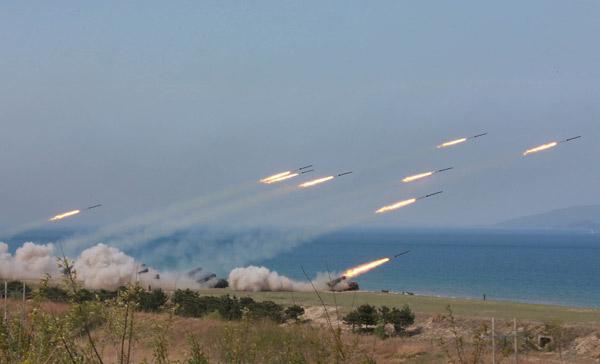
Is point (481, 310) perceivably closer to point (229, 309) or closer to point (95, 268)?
point (229, 309)

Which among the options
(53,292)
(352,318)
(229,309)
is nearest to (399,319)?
(352,318)

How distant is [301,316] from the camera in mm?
45188

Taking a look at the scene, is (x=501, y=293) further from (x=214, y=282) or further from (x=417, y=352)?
(x=417, y=352)

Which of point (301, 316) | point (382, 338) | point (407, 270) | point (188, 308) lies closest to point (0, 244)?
point (188, 308)

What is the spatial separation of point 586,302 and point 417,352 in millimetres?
66498

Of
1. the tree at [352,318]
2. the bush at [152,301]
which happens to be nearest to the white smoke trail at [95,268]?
the bush at [152,301]

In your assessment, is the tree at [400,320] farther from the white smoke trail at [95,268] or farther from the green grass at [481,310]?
the white smoke trail at [95,268]

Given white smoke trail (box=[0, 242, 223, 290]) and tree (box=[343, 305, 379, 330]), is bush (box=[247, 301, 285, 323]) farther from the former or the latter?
white smoke trail (box=[0, 242, 223, 290])

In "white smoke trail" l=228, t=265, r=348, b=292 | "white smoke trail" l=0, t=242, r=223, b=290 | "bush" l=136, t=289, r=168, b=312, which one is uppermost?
"white smoke trail" l=0, t=242, r=223, b=290

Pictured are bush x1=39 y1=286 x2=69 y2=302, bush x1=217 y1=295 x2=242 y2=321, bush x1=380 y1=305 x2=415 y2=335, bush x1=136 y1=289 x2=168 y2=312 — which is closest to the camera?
bush x1=39 y1=286 x2=69 y2=302

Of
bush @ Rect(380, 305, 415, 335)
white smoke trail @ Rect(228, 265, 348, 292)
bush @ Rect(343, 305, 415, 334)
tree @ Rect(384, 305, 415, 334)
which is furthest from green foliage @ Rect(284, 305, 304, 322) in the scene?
white smoke trail @ Rect(228, 265, 348, 292)

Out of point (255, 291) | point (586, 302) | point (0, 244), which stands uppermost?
point (0, 244)

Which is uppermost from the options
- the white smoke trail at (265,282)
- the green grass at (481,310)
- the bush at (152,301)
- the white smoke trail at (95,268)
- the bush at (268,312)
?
the white smoke trail at (95,268)

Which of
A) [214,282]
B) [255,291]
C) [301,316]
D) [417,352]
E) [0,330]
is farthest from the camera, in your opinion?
[214,282]
